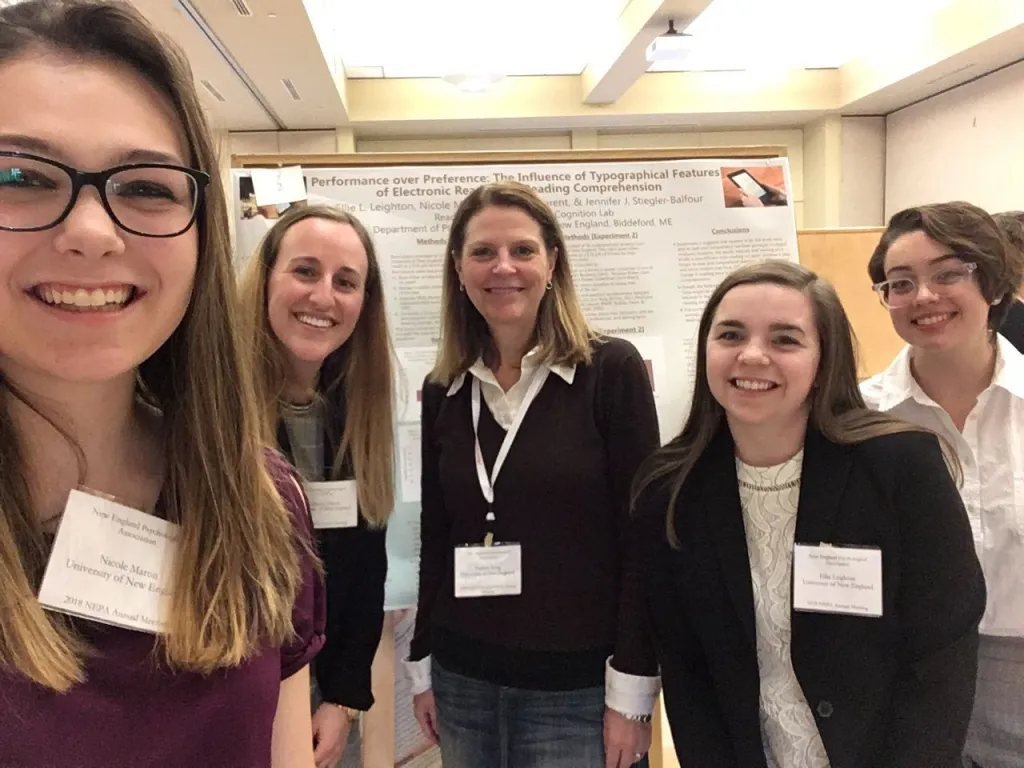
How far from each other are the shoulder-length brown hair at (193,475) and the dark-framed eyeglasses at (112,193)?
49 millimetres

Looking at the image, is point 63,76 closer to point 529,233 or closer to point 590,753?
point 529,233

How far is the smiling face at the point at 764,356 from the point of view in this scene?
1.45 meters

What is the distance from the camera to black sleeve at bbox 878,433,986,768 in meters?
1.33

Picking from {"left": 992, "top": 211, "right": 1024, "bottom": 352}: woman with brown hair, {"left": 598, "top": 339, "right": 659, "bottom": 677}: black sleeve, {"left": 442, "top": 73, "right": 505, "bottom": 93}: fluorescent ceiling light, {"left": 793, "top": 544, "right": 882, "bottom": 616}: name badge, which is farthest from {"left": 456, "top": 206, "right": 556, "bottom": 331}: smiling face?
{"left": 442, "top": 73, "right": 505, "bottom": 93}: fluorescent ceiling light

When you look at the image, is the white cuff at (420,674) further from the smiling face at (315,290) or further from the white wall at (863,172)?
the white wall at (863,172)

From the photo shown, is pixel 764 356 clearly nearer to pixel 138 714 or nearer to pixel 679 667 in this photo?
pixel 679 667

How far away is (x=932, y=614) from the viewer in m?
1.34

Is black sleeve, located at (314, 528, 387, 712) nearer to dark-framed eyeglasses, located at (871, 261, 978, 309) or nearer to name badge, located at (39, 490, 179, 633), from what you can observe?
name badge, located at (39, 490, 179, 633)

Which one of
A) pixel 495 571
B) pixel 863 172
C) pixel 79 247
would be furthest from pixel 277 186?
pixel 863 172

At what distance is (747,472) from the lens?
1528mm

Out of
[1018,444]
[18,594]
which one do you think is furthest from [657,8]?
[18,594]

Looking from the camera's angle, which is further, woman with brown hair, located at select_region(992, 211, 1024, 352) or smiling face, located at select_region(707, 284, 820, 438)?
woman with brown hair, located at select_region(992, 211, 1024, 352)

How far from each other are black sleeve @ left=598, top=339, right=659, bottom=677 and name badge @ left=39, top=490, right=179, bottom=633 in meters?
1.02

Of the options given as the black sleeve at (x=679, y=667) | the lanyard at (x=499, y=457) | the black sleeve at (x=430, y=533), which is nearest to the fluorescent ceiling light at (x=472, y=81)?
the black sleeve at (x=430, y=533)
